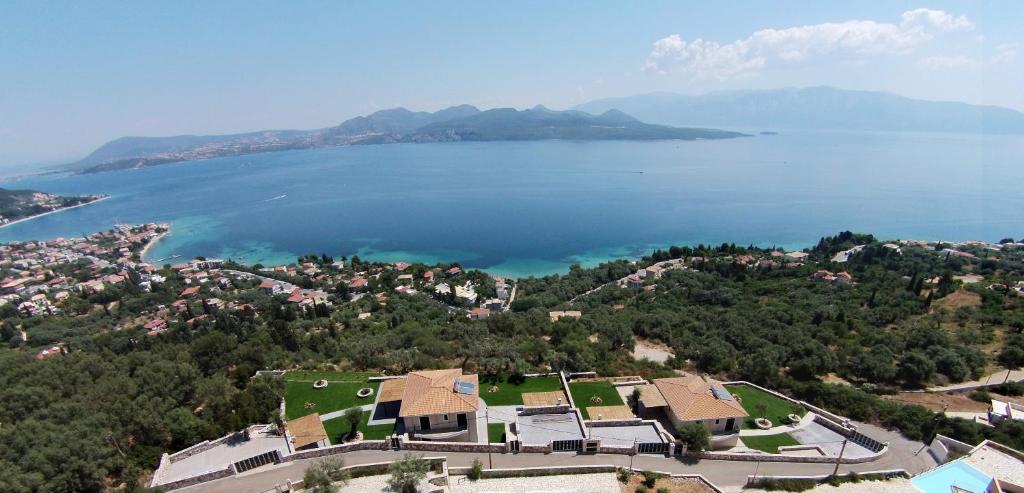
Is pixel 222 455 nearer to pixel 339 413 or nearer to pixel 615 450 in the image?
pixel 339 413

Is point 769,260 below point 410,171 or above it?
below

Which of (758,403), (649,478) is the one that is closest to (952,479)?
(758,403)

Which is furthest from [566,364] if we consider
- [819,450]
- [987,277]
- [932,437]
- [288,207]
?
[288,207]

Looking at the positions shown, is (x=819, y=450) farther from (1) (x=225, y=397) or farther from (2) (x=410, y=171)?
(2) (x=410, y=171)

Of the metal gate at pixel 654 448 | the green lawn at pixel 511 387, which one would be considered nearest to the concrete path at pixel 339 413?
the green lawn at pixel 511 387

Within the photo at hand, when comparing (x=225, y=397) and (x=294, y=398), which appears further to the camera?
(x=294, y=398)

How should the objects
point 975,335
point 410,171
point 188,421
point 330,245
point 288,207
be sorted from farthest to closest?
1. point 410,171
2. point 288,207
3. point 330,245
4. point 975,335
5. point 188,421

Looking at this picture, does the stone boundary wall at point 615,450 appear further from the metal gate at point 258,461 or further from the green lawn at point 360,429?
the metal gate at point 258,461

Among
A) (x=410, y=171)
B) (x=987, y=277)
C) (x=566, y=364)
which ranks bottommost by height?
(x=987, y=277)
